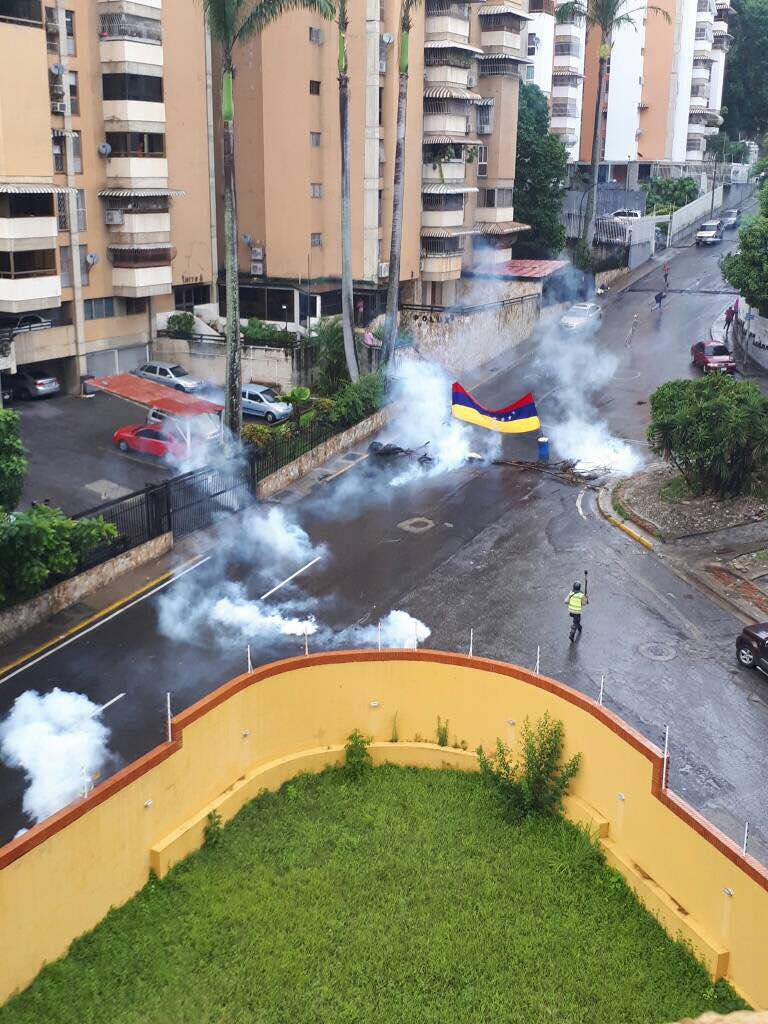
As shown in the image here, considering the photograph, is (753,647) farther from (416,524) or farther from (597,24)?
(597,24)

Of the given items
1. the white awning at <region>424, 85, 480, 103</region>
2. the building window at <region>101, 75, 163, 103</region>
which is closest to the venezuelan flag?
the building window at <region>101, 75, 163, 103</region>

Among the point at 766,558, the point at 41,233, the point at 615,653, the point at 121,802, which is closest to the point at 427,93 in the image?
the point at 41,233

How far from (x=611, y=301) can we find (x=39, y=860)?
1988 inches

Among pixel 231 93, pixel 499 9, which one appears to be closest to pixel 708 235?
pixel 499 9

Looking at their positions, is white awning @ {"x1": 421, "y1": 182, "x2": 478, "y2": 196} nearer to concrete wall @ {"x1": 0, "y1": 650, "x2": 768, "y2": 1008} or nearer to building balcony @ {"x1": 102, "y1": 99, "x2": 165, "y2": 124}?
building balcony @ {"x1": 102, "y1": 99, "x2": 165, "y2": 124}

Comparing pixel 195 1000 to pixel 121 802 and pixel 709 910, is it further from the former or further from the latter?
pixel 709 910

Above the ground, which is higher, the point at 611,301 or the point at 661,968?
the point at 611,301

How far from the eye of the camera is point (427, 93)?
1849 inches

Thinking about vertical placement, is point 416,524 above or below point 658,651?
above

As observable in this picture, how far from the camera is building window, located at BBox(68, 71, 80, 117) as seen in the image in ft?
123

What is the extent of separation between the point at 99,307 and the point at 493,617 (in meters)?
24.6

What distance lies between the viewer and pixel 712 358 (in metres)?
43.2

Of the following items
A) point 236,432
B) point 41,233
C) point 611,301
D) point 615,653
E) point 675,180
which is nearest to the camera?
point 615,653

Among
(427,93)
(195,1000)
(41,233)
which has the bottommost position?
(195,1000)
